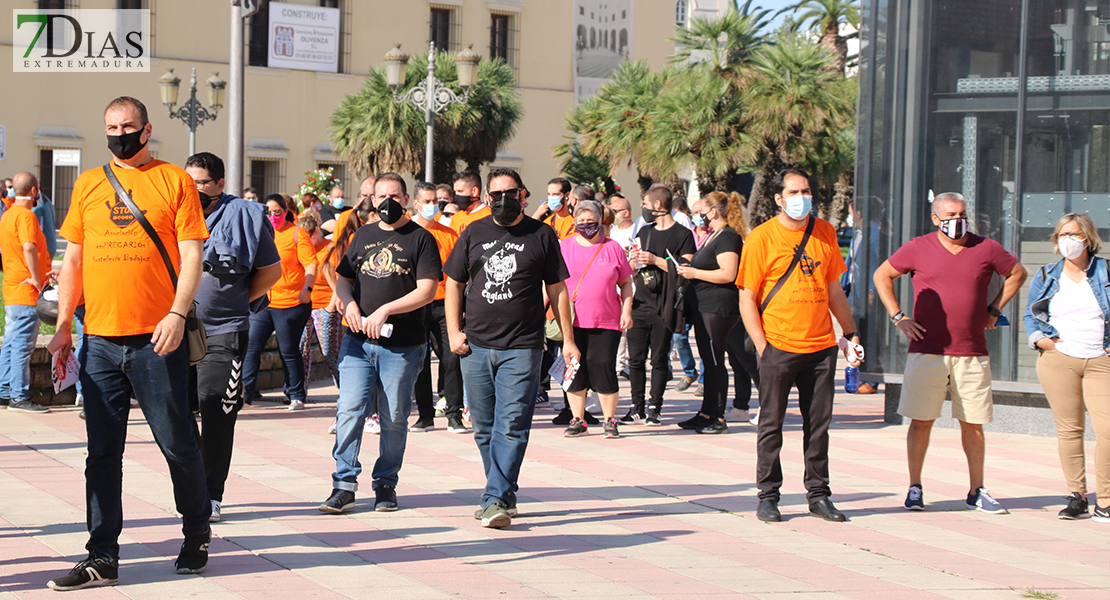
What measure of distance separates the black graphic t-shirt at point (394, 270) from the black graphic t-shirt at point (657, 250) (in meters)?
3.59

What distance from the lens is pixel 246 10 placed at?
1206 centimetres

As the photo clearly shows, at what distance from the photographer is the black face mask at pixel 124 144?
503 cm

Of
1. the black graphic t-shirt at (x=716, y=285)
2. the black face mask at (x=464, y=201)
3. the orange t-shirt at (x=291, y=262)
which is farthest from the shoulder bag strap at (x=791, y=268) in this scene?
the orange t-shirt at (x=291, y=262)

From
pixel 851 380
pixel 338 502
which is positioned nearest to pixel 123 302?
pixel 338 502

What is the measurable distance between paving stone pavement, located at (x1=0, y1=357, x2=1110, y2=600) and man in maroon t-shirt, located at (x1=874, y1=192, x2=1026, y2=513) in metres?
0.42

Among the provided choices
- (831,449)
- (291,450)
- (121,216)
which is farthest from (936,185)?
(121,216)

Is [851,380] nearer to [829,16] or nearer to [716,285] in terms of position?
[716,285]

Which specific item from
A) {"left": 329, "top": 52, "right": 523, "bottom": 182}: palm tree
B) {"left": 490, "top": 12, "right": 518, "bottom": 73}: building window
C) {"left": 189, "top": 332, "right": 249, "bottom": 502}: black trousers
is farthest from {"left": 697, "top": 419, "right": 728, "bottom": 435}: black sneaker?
{"left": 490, "top": 12, "right": 518, "bottom": 73}: building window

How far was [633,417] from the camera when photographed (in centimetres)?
1048

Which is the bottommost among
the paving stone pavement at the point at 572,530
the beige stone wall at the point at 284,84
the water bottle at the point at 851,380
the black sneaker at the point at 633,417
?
the paving stone pavement at the point at 572,530

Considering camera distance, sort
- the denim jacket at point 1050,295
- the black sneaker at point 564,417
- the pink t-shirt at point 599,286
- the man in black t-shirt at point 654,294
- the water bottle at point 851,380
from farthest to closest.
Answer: the water bottle at point 851,380 → the black sneaker at point 564,417 → the man in black t-shirt at point 654,294 → the pink t-shirt at point 599,286 → the denim jacket at point 1050,295

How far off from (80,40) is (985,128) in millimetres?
31958

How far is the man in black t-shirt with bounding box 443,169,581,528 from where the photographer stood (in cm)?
643

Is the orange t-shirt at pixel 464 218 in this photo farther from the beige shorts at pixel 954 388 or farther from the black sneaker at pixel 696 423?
the beige shorts at pixel 954 388
